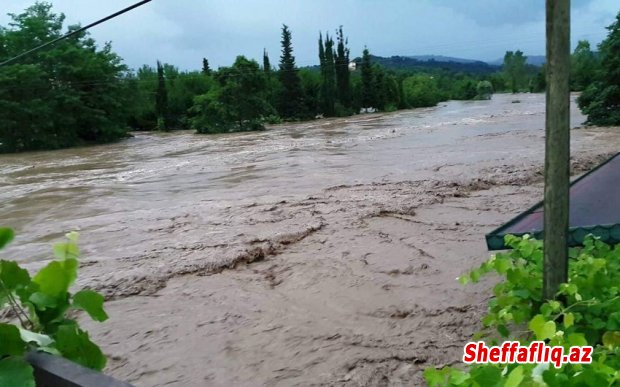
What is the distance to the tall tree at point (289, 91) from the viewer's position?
4272cm

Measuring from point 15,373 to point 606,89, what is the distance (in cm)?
2149

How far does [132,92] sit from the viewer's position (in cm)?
3316

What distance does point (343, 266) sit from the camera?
588 centimetres

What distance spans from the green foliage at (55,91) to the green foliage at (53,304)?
27010mm

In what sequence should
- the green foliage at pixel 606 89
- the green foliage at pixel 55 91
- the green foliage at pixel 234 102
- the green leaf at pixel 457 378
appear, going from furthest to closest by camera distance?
1. the green foliage at pixel 234 102
2. the green foliage at pixel 55 91
3. the green foliage at pixel 606 89
4. the green leaf at pixel 457 378

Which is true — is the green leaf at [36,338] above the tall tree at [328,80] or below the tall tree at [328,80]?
below

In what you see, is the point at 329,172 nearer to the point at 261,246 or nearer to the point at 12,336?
the point at 261,246

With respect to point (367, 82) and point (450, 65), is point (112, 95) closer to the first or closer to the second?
point (367, 82)

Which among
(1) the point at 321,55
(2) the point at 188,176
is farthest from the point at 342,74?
(2) the point at 188,176

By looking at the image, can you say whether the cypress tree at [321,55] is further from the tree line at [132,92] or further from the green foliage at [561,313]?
the green foliage at [561,313]

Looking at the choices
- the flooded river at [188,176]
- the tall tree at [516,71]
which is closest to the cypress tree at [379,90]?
the flooded river at [188,176]

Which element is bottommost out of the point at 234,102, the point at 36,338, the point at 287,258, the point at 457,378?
the point at 287,258

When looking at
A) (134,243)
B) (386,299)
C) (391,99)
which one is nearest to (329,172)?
(134,243)

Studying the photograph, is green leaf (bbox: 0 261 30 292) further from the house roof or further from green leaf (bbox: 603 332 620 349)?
the house roof
